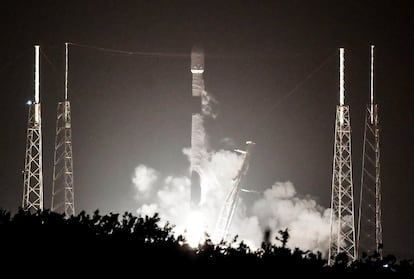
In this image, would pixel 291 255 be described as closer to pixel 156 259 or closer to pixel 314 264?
pixel 314 264

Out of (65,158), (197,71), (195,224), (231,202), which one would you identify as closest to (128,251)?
(65,158)

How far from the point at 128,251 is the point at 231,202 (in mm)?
30964

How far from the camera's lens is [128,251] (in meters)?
13.4

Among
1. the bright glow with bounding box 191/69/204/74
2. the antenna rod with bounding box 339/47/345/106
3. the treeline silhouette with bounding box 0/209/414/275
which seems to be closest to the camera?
the treeline silhouette with bounding box 0/209/414/275

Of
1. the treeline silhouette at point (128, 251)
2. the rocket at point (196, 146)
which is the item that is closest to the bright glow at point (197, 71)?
the rocket at point (196, 146)

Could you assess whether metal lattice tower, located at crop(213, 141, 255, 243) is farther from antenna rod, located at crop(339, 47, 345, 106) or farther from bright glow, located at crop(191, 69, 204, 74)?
antenna rod, located at crop(339, 47, 345, 106)

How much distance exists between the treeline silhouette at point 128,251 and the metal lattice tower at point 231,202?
28870 millimetres

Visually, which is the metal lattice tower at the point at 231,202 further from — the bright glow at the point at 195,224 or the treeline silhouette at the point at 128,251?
the treeline silhouette at the point at 128,251

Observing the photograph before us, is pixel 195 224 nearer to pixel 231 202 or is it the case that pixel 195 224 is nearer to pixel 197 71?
pixel 231 202

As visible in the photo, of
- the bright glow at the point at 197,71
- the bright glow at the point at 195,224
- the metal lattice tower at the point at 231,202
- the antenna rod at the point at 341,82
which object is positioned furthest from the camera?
the metal lattice tower at the point at 231,202

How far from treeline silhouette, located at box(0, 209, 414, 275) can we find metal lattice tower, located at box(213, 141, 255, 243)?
1137 inches

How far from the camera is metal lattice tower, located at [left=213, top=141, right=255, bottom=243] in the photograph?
144 feet

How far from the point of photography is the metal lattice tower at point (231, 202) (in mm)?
43906

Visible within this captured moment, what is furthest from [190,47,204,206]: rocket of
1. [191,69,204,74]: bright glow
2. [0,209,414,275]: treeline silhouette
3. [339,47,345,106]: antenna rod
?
[0,209,414,275]: treeline silhouette
